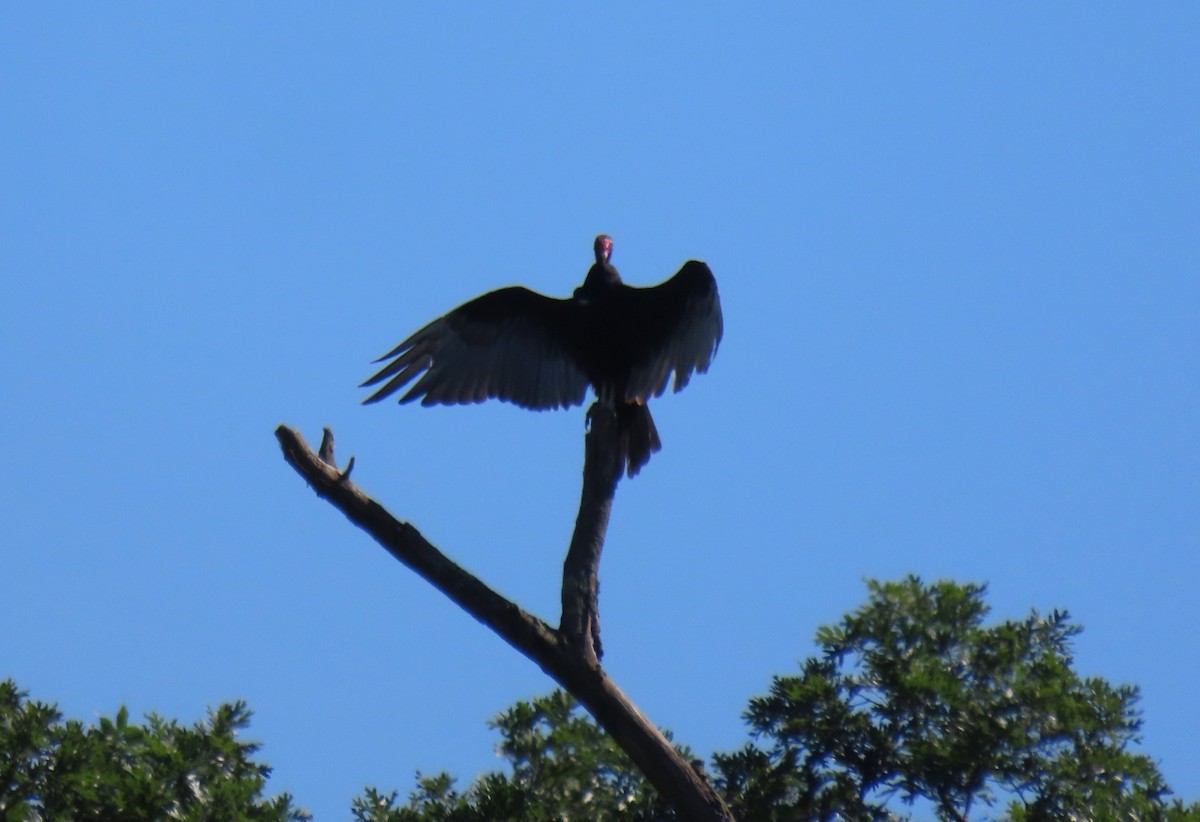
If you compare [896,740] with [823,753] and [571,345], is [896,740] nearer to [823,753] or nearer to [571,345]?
[823,753]

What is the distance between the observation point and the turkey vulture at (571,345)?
6410mm

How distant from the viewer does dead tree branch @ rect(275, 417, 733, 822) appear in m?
5.03

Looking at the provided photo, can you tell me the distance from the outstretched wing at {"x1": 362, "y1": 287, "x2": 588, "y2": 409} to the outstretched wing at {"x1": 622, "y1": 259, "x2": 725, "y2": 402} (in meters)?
0.32

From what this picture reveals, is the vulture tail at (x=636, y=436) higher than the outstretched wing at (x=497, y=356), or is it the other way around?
the outstretched wing at (x=497, y=356)

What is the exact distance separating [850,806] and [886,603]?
2.99 feet

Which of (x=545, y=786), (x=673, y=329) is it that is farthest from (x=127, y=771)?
(x=673, y=329)

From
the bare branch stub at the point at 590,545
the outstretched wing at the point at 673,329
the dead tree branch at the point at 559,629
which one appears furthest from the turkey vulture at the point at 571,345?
the dead tree branch at the point at 559,629

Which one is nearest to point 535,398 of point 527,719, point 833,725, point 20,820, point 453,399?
point 453,399

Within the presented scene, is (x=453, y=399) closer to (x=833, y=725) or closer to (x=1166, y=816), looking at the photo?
(x=833, y=725)

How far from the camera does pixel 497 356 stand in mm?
6648

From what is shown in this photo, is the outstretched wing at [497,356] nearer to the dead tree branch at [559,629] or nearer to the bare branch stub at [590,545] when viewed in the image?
the bare branch stub at [590,545]

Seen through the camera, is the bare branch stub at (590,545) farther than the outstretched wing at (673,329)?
No

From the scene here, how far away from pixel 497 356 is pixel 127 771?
2412mm

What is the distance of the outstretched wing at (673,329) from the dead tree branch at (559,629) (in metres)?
1.38
